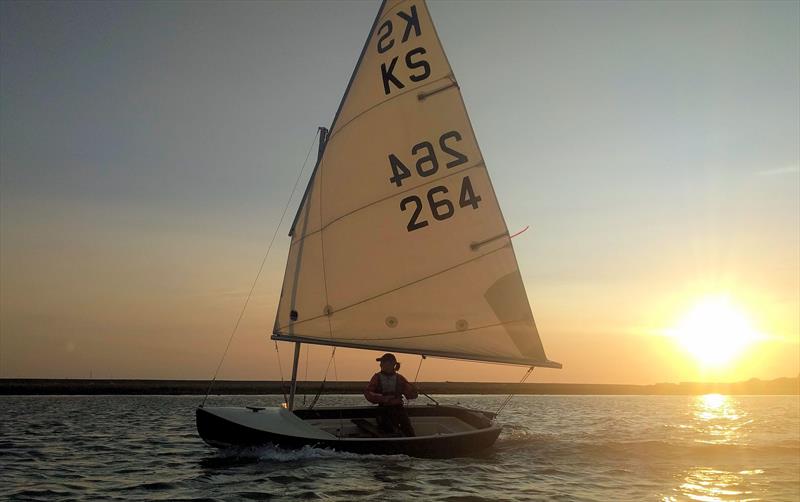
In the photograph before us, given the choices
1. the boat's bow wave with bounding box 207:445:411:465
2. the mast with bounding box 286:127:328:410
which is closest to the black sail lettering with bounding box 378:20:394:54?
the mast with bounding box 286:127:328:410

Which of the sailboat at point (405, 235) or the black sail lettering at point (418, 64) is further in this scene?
the black sail lettering at point (418, 64)

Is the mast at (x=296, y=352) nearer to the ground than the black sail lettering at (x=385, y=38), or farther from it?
nearer to the ground

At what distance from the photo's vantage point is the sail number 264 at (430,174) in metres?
16.4

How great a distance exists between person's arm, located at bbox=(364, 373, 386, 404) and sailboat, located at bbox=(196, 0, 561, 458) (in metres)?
0.97

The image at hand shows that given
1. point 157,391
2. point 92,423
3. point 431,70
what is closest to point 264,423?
point 431,70

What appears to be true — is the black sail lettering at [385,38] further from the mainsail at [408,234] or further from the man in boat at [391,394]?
the man in boat at [391,394]

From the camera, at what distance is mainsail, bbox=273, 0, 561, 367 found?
1636cm

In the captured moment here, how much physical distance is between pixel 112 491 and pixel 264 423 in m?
3.81

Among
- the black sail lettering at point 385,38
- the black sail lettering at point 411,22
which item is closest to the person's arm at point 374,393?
the black sail lettering at point 385,38

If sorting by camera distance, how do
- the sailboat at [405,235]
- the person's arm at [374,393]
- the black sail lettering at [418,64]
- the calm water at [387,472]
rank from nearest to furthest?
the calm water at [387,472], the sailboat at [405,235], the person's arm at [374,393], the black sail lettering at [418,64]

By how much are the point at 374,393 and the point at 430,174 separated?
5802mm

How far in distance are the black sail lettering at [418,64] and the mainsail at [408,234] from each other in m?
0.03

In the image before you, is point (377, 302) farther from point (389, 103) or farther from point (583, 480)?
point (583, 480)

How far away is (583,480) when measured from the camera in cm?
1468
